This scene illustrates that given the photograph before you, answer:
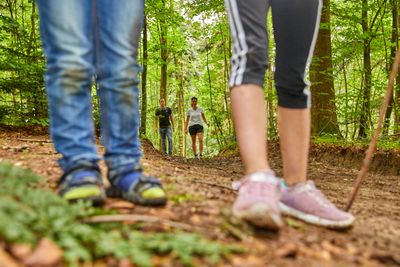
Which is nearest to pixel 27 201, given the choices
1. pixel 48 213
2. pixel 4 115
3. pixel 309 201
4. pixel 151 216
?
pixel 48 213

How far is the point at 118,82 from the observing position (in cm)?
213

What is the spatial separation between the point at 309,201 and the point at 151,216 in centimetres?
91

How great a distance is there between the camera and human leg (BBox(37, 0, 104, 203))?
1.98 metres

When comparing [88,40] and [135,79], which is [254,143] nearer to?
[135,79]

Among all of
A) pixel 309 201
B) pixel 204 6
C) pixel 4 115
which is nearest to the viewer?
pixel 309 201

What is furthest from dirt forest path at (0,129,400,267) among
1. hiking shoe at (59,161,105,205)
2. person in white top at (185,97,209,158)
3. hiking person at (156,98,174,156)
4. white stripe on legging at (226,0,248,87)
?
hiking person at (156,98,174,156)

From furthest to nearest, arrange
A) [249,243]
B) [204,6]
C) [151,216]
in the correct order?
[204,6] < [151,216] < [249,243]

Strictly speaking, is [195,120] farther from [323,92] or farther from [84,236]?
[84,236]

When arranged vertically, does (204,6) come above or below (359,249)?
above

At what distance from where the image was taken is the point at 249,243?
163cm

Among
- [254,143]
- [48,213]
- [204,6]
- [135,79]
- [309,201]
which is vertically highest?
[204,6]

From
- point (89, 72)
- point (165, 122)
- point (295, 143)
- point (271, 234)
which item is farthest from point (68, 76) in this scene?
point (165, 122)

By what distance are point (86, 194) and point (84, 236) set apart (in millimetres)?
360

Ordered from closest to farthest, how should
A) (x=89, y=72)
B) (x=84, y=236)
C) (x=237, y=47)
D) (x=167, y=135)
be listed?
(x=84, y=236), (x=89, y=72), (x=237, y=47), (x=167, y=135)
